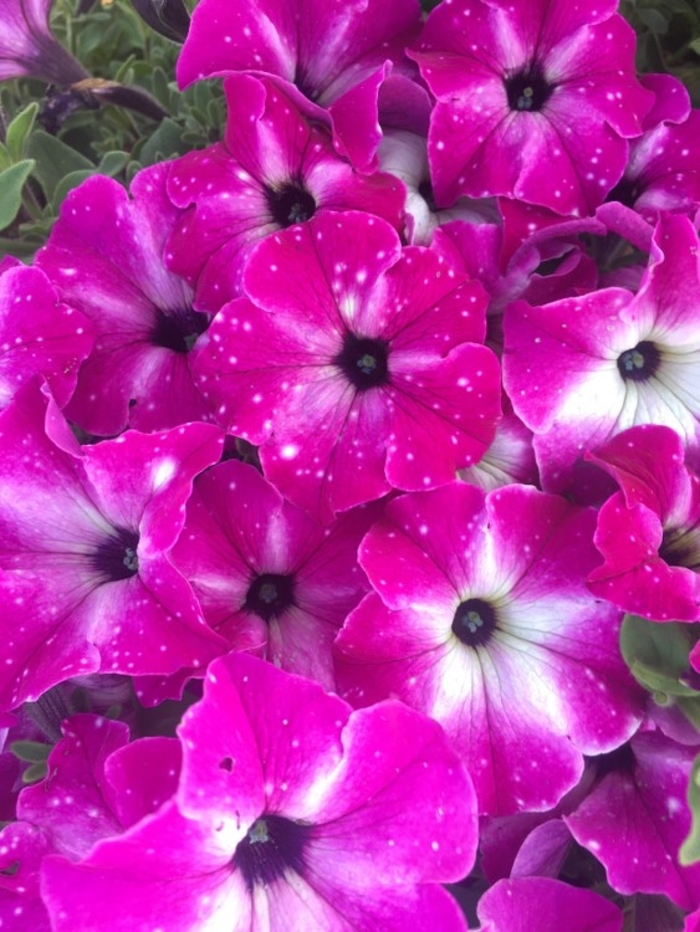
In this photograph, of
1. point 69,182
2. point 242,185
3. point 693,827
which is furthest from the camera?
point 69,182

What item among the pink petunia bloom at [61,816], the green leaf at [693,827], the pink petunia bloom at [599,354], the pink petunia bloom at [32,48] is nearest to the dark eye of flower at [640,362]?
the pink petunia bloom at [599,354]

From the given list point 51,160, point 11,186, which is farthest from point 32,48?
point 11,186

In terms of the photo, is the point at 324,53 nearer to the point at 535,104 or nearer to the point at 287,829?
the point at 535,104

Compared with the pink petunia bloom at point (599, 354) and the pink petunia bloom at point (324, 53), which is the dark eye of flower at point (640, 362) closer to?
the pink petunia bloom at point (599, 354)

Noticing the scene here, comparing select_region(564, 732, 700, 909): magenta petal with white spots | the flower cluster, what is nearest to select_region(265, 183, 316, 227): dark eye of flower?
the flower cluster

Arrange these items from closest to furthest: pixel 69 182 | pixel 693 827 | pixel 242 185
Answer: pixel 693 827 → pixel 242 185 → pixel 69 182

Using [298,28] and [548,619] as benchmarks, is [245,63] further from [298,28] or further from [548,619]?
[548,619]

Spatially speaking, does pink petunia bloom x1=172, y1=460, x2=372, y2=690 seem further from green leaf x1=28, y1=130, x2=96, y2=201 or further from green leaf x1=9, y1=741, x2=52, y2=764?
green leaf x1=28, y1=130, x2=96, y2=201
